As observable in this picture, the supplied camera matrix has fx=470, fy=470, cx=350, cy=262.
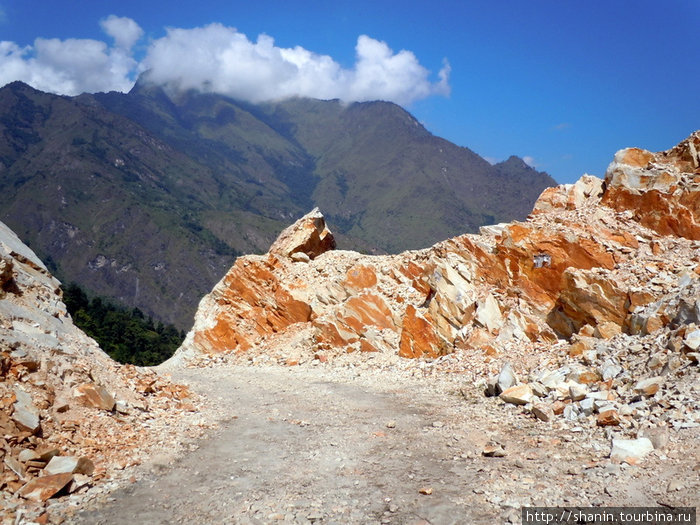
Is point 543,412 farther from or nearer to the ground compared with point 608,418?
nearer to the ground

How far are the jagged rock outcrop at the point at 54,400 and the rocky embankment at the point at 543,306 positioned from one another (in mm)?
9189

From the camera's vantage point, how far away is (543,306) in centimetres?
1848

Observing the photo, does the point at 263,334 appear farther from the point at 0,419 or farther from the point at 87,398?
the point at 0,419

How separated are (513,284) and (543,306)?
62.8 inches

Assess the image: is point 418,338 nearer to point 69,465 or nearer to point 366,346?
point 366,346

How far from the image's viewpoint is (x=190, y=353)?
26062 mm

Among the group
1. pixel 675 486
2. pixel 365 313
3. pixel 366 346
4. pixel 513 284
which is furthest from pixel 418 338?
pixel 675 486

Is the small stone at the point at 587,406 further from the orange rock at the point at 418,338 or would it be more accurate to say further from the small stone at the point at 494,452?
the orange rock at the point at 418,338

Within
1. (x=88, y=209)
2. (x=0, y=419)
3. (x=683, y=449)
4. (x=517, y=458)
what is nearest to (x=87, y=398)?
(x=0, y=419)

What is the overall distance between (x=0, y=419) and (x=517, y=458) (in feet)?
31.0

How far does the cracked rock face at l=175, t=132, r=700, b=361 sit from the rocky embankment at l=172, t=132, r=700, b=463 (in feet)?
0.19

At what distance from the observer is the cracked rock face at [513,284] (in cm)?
1619

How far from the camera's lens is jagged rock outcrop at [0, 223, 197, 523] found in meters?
7.89

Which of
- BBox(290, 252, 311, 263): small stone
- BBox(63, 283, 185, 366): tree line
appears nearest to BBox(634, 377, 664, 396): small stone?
BBox(290, 252, 311, 263): small stone
